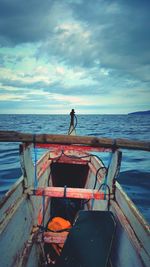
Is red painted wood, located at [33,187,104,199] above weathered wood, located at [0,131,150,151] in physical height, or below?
below

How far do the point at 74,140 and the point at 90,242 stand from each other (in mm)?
1421

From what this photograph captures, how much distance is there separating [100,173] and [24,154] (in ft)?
6.20

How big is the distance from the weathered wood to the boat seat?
3.63 ft

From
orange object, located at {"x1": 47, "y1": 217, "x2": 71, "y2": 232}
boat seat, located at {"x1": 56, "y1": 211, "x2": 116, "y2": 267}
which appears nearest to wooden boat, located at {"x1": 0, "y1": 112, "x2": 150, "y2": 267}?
boat seat, located at {"x1": 56, "y1": 211, "x2": 116, "y2": 267}

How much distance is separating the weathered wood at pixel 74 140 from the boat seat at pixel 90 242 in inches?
43.5

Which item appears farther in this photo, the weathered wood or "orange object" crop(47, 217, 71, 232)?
"orange object" crop(47, 217, 71, 232)

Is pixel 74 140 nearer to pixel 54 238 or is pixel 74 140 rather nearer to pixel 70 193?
pixel 70 193

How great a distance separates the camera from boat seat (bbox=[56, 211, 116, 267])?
2385 mm

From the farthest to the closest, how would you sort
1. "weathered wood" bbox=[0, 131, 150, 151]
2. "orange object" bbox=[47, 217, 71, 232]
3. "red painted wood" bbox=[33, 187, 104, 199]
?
"orange object" bbox=[47, 217, 71, 232], "red painted wood" bbox=[33, 187, 104, 199], "weathered wood" bbox=[0, 131, 150, 151]

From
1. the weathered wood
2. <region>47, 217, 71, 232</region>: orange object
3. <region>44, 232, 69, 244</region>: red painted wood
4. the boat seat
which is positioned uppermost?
the weathered wood

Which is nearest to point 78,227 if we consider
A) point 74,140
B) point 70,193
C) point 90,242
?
point 90,242

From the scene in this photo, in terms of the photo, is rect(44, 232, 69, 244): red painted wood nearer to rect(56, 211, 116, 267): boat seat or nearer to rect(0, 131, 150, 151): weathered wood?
rect(56, 211, 116, 267): boat seat

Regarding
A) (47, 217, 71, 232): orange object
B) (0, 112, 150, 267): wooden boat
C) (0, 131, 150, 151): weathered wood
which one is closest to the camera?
(0, 112, 150, 267): wooden boat

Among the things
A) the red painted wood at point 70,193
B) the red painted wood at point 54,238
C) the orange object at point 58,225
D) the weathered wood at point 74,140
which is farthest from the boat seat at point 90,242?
the weathered wood at point 74,140
